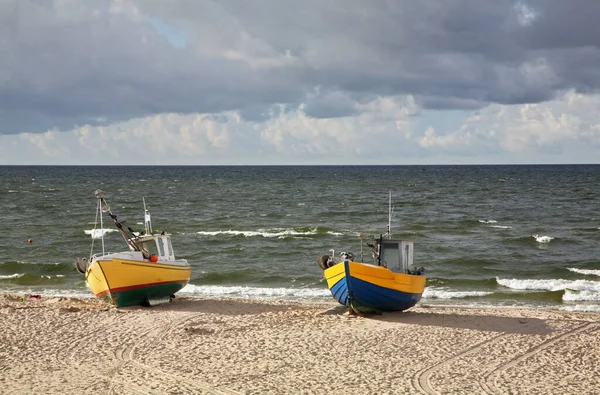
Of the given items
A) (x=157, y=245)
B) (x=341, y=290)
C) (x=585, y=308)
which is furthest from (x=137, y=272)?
(x=585, y=308)

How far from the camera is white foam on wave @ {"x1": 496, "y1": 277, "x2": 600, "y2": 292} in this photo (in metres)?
30.2

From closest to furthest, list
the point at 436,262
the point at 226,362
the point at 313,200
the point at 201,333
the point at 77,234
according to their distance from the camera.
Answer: the point at 226,362
the point at 201,333
the point at 436,262
the point at 77,234
the point at 313,200

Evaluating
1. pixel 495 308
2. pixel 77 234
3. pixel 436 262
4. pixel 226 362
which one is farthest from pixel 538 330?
pixel 77 234

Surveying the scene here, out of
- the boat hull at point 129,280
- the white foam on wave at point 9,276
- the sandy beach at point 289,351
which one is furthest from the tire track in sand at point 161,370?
the white foam on wave at point 9,276

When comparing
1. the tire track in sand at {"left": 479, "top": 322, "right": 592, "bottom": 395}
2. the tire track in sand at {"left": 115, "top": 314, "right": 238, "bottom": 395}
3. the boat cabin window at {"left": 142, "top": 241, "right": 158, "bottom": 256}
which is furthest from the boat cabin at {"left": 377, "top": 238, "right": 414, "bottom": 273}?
the boat cabin window at {"left": 142, "top": 241, "right": 158, "bottom": 256}

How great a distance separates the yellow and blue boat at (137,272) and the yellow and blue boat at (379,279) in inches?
211

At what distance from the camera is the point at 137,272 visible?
23.3 metres

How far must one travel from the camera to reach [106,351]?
706 inches

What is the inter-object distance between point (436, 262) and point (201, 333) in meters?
19.4

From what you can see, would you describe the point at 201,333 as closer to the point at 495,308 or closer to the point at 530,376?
the point at 530,376

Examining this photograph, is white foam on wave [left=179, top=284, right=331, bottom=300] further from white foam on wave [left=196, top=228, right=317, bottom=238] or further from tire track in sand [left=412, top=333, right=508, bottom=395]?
white foam on wave [left=196, top=228, right=317, bottom=238]

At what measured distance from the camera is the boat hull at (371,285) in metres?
21.5

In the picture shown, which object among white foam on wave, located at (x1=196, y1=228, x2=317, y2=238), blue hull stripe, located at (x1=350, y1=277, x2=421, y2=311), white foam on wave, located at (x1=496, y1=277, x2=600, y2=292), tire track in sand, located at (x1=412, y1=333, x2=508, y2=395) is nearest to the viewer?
tire track in sand, located at (x1=412, y1=333, x2=508, y2=395)

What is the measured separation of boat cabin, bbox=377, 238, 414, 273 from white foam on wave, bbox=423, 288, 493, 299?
6.03 m
